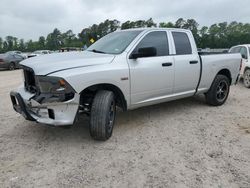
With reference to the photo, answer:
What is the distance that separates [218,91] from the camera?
20.0 ft

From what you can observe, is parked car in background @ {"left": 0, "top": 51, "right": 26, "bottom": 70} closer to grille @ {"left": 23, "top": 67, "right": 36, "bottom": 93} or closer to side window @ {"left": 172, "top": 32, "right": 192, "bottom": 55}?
grille @ {"left": 23, "top": 67, "right": 36, "bottom": 93}

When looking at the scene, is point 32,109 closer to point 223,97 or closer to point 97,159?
point 97,159

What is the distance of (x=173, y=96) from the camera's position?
508 centimetres

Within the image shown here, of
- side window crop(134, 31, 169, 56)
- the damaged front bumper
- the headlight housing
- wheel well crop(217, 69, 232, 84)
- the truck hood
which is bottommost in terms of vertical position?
the damaged front bumper

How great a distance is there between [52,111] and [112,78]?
1.09 metres

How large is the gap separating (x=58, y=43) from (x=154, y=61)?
79.7 metres

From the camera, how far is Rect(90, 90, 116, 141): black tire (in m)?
3.73

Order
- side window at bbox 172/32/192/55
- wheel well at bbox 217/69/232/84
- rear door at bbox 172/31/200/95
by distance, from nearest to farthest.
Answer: rear door at bbox 172/31/200/95 < side window at bbox 172/32/192/55 < wheel well at bbox 217/69/232/84

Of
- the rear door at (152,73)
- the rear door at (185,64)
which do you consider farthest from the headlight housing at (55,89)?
the rear door at (185,64)

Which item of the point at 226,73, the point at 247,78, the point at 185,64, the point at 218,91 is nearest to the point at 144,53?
the point at 185,64

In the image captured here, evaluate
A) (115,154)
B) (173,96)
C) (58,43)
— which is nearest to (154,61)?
(173,96)

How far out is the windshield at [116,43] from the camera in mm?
4430

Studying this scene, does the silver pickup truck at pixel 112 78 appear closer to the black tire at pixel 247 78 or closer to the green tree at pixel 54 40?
the black tire at pixel 247 78

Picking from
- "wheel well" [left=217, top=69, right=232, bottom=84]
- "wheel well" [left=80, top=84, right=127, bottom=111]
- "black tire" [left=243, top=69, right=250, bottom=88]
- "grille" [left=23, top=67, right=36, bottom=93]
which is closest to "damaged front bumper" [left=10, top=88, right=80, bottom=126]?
"grille" [left=23, top=67, right=36, bottom=93]
